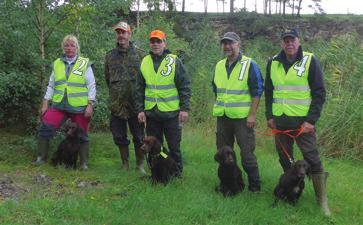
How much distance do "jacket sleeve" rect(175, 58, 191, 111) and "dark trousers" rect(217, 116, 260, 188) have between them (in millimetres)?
533

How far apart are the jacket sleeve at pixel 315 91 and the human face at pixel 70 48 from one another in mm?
3550

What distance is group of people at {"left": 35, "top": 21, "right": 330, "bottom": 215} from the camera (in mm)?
5945

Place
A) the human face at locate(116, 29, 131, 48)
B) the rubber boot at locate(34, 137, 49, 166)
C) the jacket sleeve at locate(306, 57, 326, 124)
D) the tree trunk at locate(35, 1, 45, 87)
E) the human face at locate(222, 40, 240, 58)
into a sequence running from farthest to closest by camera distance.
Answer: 1. the tree trunk at locate(35, 1, 45, 87)
2. the rubber boot at locate(34, 137, 49, 166)
3. the human face at locate(116, 29, 131, 48)
4. the human face at locate(222, 40, 240, 58)
5. the jacket sleeve at locate(306, 57, 326, 124)

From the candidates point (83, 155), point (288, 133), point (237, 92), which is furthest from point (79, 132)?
point (288, 133)

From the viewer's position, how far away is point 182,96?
6.73 m

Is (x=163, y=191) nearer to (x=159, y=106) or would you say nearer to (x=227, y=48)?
(x=159, y=106)

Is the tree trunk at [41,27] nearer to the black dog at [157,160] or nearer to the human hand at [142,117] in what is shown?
the human hand at [142,117]

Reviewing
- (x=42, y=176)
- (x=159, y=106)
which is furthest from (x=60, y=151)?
(x=159, y=106)

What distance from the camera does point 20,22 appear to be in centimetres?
822

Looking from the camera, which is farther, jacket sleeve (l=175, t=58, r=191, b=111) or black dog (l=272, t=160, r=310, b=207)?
jacket sleeve (l=175, t=58, r=191, b=111)

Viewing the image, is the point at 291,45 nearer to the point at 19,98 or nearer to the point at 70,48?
the point at 70,48

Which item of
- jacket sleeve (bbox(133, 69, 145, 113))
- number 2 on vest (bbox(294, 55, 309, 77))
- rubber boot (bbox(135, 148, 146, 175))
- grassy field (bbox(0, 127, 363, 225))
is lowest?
grassy field (bbox(0, 127, 363, 225))

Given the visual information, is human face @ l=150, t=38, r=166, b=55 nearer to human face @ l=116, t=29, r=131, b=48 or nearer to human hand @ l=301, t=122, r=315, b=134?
human face @ l=116, t=29, r=131, b=48

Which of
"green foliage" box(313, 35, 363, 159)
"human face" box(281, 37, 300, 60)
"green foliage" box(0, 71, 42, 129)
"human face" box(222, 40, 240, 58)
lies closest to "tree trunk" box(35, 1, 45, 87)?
"green foliage" box(0, 71, 42, 129)
